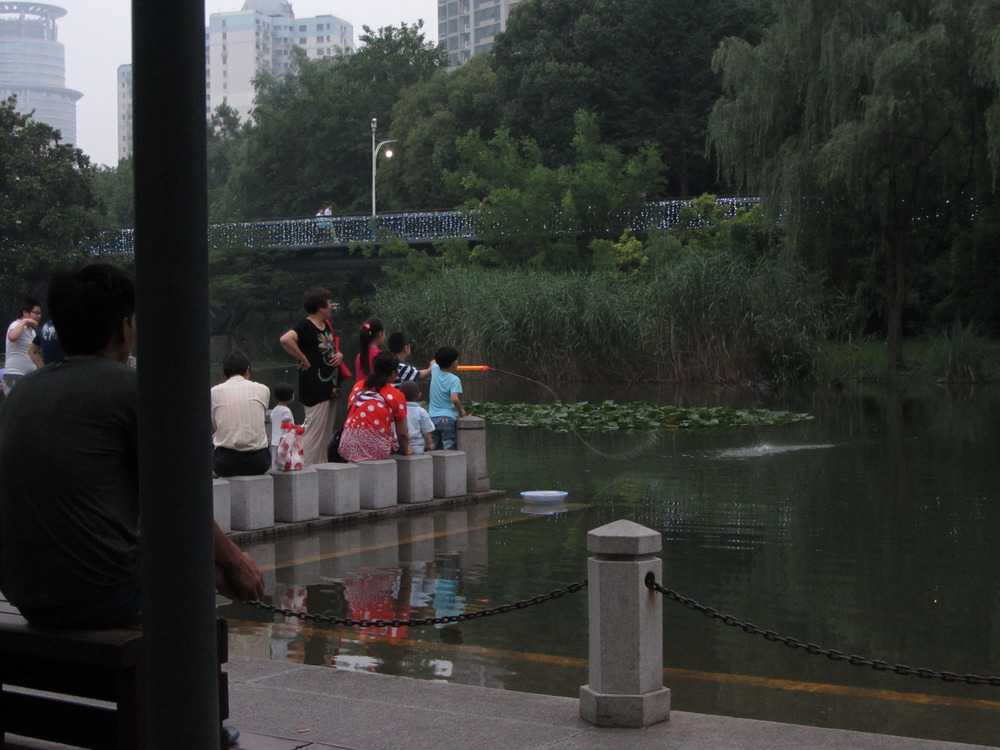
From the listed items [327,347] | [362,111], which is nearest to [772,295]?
[327,347]

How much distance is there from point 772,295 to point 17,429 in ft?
90.8

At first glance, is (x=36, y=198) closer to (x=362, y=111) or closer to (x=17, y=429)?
(x=362, y=111)

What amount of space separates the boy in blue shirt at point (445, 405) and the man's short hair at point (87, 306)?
31.5ft

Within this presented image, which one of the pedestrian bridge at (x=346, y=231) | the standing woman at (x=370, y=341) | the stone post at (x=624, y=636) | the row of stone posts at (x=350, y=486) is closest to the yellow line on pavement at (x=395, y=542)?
the row of stone posts at (x=350, y=486)

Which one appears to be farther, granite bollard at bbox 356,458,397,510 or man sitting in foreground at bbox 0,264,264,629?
granite bollard at bbox 356,458,397,510

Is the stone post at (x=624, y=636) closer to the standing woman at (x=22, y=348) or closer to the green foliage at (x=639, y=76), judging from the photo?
the standing woman at (x=22, y=348)

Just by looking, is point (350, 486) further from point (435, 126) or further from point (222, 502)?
point (435, 126)

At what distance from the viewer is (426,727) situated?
5352 mm

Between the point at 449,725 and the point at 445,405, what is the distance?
28.4 ft

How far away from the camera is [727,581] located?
29.6 feet

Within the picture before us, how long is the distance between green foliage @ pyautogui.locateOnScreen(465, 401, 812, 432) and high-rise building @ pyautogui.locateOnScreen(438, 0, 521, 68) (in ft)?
450

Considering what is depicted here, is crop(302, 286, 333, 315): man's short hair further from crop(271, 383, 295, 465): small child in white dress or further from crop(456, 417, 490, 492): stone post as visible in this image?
crop(456, 417, 490, 492): stone post

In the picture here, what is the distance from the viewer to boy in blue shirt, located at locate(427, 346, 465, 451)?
1375 centimetres

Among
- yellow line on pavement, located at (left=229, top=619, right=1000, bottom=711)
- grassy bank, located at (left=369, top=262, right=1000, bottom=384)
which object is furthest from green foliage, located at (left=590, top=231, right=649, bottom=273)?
yellow line on pavement, located at (left=229, top=619, right=1000, bottom=711)
